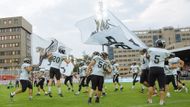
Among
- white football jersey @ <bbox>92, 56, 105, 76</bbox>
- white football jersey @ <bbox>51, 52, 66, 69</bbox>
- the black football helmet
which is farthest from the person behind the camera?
white football jersey @ <bbox>51, 52, 66, 69</bbox>

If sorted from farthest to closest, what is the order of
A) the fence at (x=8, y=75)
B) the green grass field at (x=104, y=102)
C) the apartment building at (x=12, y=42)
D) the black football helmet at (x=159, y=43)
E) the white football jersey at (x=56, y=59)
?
the apartment building at (x=12, y=42) < the fence at (x=8, y=75) < the white football jersey at (x=56, y=59) < the green grass field at (x=104, y=102) < the black football helmet at (x=159, y=43)

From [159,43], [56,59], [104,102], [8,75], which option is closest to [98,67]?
[104,102]

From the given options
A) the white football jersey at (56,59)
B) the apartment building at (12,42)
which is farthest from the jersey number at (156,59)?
the apartment building at (12,42)

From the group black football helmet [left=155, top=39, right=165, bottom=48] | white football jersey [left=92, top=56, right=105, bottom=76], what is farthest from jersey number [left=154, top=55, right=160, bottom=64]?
white football jersey [left=92, top=56, right=105, bottom=76]

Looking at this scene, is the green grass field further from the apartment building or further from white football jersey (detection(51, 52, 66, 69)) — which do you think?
the apartment building

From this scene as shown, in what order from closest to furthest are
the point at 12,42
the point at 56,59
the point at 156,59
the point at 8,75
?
1. the point at 156,59
2. the point at 56,59
3. the point at 8,75
4. the point at 12,42

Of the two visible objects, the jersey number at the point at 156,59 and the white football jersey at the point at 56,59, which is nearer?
the jersey number at the point at 156,59

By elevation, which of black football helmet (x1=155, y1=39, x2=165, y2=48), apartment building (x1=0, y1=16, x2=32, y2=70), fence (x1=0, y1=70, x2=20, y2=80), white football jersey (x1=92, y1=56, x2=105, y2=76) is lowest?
fence (x1=0, y1=70, x2=20, y2=80)

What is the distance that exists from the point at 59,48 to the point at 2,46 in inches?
5387

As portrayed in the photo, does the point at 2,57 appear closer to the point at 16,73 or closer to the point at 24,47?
the point at 24,47

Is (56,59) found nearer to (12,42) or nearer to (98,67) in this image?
(98,67)

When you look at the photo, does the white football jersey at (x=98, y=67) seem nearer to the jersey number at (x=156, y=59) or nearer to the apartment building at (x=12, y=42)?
the jersey number at (x=156, y=59)

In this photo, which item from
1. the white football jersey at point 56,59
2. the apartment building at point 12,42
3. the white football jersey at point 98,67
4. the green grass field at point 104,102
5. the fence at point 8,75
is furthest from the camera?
the apartment building at point 12,42

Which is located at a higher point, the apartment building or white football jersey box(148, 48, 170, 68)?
the apartment building
